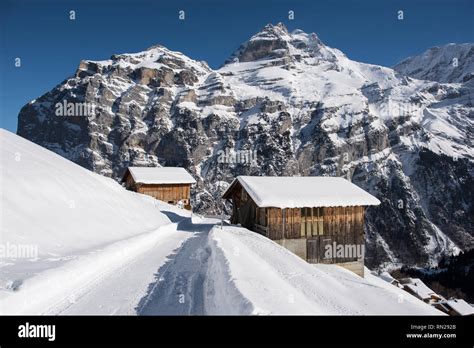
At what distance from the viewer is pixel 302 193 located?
23.4m

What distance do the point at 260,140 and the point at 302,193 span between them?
434 ft

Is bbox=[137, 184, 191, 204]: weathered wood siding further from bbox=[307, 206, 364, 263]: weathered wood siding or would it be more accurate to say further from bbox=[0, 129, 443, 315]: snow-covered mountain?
bbox=[0, 129, 443, 315]: snow-covered mountain

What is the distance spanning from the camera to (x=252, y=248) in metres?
16.0

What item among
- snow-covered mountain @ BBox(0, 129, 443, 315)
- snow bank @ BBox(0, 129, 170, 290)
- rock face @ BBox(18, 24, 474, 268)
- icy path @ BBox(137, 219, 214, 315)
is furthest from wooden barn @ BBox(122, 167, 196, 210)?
rock face @ BBox(18, 24, 474, 268)

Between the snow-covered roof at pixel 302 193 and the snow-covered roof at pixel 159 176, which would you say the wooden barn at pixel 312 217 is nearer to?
the snow-covered roof at pixel 302 193

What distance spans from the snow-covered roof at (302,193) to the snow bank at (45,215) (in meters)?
8.20

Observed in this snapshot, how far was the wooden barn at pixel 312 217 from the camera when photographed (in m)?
22.6

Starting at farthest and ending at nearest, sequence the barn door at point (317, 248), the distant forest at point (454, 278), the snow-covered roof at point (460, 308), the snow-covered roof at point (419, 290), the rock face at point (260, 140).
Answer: the rock face at point (260, 140) < the distant forest at point (454, 278) < the snow-covered roof at point (419, 290) < the snow-covered roof at point (460, 308) < the barn door at point (317, 248)

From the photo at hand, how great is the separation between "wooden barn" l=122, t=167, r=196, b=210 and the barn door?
25.3 m

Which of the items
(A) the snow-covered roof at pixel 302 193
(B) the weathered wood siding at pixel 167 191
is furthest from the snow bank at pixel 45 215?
(B) the weathered wood siding at pixel 167 191

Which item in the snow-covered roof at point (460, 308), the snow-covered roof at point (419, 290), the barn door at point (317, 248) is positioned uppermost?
the barn door at point (317, 248)

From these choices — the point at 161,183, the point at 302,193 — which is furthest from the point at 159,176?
the point at 302,193

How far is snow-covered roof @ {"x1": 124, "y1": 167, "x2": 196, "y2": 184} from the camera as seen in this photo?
44147mm
